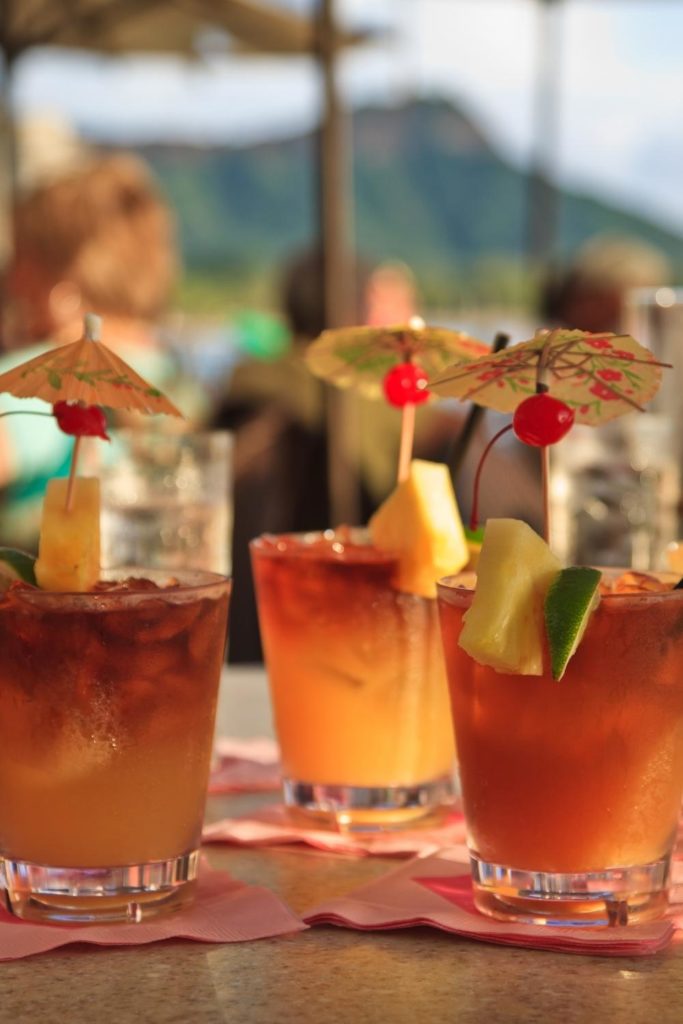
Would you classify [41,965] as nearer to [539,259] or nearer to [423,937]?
[423,937]

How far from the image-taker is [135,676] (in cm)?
83

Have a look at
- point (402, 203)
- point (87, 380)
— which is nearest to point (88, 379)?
point (87, 380)


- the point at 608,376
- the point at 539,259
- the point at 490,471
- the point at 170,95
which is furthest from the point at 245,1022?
the point at 170,95

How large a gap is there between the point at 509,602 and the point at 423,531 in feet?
0.88

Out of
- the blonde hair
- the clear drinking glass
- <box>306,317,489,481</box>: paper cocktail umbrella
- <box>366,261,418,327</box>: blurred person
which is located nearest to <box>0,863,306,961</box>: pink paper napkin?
<box>306,317,489,481</box>: paper cocktail umbrella

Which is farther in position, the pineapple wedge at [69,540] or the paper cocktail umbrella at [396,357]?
the paper cocktail umbrella at [396,357]

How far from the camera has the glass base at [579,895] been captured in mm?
823

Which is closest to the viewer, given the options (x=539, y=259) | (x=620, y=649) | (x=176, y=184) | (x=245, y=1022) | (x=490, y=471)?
(x=245, y=1022)

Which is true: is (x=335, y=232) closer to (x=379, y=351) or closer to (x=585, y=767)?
(x=379, y=351)

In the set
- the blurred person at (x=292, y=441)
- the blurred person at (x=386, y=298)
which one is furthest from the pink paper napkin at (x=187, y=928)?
the blurred person at (x=386, y=298)

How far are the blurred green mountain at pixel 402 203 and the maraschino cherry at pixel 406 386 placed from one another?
307 inches

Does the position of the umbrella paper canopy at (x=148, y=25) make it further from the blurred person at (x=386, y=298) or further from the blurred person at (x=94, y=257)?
the blurred person at (x=94, y=257)

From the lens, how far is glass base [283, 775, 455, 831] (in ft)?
3.59

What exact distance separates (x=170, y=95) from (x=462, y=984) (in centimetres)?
784
